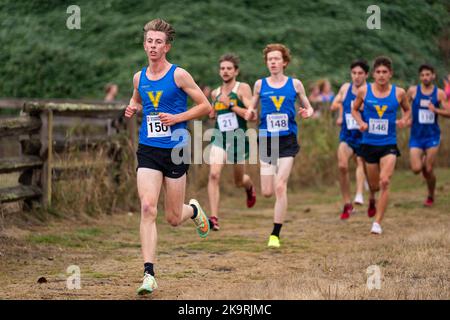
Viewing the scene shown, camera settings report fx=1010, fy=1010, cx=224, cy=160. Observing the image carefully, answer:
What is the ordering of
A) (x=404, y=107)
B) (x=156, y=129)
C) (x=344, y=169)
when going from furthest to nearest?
(x=344, y=169), (x=404, y=107), (x=156, y=129)

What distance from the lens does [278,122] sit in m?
11.2

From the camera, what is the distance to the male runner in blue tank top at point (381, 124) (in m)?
11.9

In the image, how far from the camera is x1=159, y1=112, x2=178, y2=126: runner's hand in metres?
8.13

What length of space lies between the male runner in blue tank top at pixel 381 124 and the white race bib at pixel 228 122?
1.45 metres

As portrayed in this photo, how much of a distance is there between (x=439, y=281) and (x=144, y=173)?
2498mm

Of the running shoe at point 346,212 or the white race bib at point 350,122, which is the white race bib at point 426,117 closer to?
the white race bib at point 350,122

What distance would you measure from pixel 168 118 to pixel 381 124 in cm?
441

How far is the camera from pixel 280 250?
1062cm

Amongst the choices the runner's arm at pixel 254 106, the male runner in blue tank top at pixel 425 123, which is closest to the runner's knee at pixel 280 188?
the runner's arm at pixel 254 106

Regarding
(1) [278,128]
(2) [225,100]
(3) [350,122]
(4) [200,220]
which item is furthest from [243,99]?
(4) [200,220]

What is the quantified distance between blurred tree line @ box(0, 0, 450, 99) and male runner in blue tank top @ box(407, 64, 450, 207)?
29.7 feet

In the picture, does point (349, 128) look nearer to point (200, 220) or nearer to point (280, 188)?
point (280, 188)
